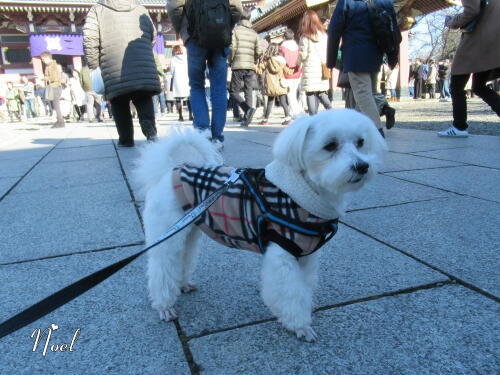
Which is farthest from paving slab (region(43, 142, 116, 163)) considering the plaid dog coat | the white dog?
the white dog

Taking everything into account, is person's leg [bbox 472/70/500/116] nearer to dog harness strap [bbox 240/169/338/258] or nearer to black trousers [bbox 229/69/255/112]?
black trousers [bbox 229/69/255/112]

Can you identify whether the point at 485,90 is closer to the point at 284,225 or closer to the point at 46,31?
the point at 284,225

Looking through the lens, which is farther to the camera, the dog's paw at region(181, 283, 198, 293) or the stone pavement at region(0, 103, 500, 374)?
the dog's paw at region(181, 283, 198, 293)

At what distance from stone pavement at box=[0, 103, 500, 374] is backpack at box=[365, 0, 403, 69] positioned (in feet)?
8.39

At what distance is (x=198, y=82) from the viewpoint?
225 inches

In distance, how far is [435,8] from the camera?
16172 mm

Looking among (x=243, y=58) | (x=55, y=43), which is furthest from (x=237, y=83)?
(x=55, y=43)

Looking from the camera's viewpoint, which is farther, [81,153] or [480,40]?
[81,153]

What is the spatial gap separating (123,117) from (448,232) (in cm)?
544

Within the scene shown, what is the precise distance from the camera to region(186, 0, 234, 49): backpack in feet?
17.1

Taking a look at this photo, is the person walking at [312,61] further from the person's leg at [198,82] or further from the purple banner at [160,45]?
the purple banner at [160,45]

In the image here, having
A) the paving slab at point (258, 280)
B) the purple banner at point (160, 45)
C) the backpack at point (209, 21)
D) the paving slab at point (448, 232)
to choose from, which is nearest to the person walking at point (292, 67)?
the backpack at point (209, 21)

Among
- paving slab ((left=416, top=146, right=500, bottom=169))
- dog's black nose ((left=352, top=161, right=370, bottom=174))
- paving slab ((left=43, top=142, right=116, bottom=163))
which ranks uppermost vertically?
dog's black nose ((left=352, top=161, right=370, bottom=174))

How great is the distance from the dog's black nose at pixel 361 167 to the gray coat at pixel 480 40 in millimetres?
4992
